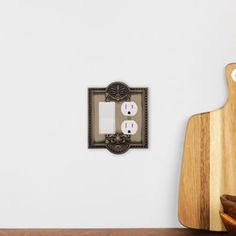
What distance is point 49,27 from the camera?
1438 millimetres

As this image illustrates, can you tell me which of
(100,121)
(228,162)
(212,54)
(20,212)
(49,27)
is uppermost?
(49,27)

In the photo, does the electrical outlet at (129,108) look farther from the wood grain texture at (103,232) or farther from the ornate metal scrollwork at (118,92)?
the wood grain texture at (103,232)

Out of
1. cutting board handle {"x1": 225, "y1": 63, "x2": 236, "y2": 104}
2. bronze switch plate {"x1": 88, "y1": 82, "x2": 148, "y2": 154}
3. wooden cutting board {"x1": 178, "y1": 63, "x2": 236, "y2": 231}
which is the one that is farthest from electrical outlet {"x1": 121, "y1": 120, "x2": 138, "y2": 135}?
cutting board handle {"x1": 225, "y1": 63, "x2": 236, "y2": 104}

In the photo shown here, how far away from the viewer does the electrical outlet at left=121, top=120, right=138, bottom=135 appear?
1.42m

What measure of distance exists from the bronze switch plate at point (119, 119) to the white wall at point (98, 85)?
0.03 metres

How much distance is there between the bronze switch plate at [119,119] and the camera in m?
1.42

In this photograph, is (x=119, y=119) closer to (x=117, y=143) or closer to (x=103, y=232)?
(x=117, y=143)

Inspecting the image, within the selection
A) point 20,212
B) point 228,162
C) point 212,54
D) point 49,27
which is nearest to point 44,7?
point 49,27

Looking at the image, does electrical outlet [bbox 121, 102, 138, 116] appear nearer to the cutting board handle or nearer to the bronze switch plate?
the bronze switch plate

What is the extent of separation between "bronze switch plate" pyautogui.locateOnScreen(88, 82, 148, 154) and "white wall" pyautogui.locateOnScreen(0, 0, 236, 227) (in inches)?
1.0

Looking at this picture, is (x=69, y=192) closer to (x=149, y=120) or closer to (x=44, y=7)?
(x=149, y=120)

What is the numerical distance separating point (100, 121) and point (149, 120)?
19 cm

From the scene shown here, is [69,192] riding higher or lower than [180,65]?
lower

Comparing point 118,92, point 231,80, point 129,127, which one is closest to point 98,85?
point 118,92
